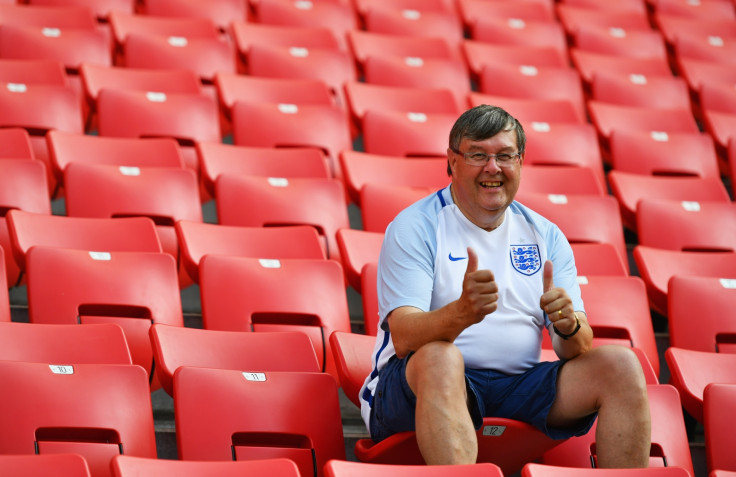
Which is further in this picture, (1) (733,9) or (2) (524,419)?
(1) (733,9)

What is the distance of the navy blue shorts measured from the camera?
1.66 metres

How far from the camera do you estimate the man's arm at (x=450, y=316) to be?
5.13ft

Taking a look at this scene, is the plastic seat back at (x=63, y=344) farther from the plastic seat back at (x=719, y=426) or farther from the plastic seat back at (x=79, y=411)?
the plastic seat back at (x=719, y=426)

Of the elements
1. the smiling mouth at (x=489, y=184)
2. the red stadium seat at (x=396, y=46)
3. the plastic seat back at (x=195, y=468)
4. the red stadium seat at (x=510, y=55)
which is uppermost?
the red stadium seat at (x=396, y=46)

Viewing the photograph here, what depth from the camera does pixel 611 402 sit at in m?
1.64

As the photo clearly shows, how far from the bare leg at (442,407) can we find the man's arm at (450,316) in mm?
24

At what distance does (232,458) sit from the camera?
1721 millimetres

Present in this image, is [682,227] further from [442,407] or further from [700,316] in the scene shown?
[442,407]

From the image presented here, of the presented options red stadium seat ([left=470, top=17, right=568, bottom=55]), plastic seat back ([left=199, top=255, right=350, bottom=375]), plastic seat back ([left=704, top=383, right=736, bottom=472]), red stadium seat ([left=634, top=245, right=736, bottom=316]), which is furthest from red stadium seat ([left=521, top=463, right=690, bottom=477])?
red stadium seat ([left=470, top=17, right=568, bottom=55])

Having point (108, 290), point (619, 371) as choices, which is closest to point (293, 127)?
point (108, 290)

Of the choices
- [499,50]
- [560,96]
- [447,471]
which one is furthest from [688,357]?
[499,50]

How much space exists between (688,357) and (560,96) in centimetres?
199

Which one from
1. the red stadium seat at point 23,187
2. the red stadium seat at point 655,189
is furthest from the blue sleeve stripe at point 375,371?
the red stadium seat at point 655,189

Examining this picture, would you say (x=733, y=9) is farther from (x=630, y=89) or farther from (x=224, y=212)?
(x=224, y=212)
